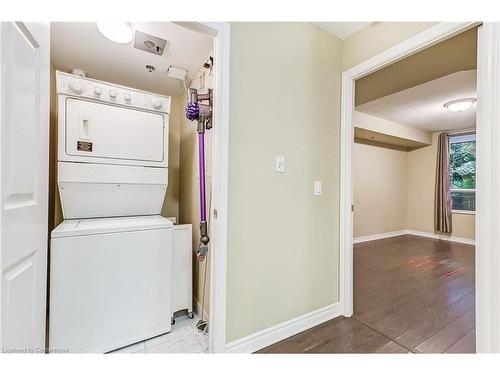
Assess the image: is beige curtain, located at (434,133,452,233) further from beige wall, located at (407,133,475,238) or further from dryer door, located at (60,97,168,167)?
dryer door, located at (60,97,168,167)

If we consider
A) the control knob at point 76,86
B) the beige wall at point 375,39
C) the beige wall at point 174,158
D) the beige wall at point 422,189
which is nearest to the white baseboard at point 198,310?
the beige wall at point 174,158

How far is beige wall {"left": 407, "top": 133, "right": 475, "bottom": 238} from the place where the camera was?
4.72 metres

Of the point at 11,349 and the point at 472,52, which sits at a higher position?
the point at 472,52

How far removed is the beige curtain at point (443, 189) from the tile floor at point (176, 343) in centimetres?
523

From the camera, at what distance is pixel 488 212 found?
100 cm

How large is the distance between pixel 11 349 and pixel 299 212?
1433 millimetres

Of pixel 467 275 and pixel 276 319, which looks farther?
pixel 467 275

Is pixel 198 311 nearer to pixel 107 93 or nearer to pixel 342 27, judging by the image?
pixel 107 93

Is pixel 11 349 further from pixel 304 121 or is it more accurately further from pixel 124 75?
pixel 124 75

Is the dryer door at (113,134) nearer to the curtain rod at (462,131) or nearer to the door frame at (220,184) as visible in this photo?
the door frame at (220,184)

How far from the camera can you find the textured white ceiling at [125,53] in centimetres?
144
